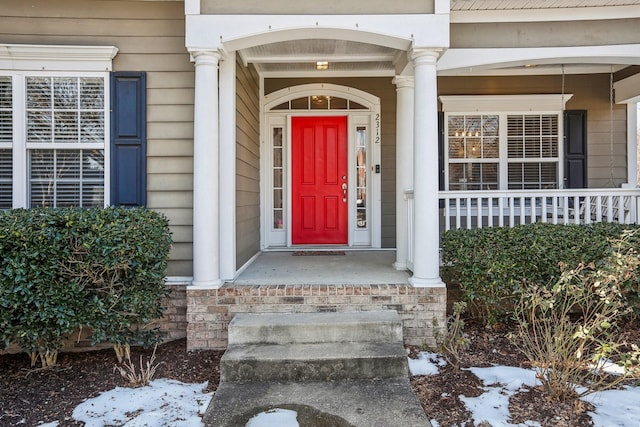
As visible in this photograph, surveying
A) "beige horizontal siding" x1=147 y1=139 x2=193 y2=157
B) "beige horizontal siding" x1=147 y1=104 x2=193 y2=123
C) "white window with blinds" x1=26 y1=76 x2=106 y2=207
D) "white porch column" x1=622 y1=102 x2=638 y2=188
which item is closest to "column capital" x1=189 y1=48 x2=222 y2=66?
"beige horizontal siding" x1=147 y1=104 x2=193 y2=123

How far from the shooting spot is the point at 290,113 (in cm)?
624

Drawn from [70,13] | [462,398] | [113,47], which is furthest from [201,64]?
[462,398]

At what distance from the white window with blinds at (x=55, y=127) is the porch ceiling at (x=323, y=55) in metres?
1.53

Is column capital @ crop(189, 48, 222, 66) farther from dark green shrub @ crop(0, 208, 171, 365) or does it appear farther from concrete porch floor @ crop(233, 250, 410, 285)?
concrete porch floor @ crop(233, 250, 410, 285)

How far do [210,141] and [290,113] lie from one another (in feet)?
8.53

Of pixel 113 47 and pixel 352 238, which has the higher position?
pixel 113 47

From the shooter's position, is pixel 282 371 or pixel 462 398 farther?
pixel 282 371

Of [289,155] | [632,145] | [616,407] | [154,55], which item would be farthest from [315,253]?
[632,145]

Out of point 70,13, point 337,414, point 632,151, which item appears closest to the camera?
point 337,414

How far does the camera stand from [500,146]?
20.2 feet

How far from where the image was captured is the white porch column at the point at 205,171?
3768 mm

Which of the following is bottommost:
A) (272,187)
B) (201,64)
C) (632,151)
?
(272,187)

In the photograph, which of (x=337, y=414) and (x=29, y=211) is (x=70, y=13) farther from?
(x=337, y=414)

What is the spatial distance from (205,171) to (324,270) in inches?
63.1
